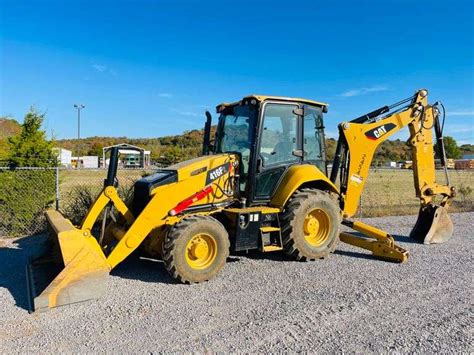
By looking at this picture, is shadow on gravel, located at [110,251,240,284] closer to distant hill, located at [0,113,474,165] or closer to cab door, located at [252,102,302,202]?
cab door, located at [252,102,302,202]

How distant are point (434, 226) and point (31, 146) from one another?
9241 millimetres

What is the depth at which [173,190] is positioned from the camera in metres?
5.66

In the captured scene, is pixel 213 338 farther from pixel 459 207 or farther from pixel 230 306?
pixel 459 207

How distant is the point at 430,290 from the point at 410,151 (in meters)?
3.40

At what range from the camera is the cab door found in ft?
20.6

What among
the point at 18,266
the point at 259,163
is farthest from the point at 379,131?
the point at 18,266

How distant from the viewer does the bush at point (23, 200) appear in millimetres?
8555

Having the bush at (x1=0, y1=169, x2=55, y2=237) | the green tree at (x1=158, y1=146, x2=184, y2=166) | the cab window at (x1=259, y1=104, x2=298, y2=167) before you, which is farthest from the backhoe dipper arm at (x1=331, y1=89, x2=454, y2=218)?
the green tree at (x1=158, y1=146, x2=184, y2=166)

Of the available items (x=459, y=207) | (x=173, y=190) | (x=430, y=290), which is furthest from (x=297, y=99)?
(x=459, y=207)

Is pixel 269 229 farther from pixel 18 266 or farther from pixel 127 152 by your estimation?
pixel 127 152

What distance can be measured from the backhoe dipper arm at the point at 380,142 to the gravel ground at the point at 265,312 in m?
1.53

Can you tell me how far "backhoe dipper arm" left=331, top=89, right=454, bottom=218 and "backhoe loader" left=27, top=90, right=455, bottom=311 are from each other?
0.06 ft

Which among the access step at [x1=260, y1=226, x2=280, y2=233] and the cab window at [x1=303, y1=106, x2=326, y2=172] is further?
the cab window at [x1=303, y1=106, x2=326, y2=172]

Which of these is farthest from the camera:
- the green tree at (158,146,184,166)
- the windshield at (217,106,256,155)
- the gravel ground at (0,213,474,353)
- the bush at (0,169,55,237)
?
the green tree at (158,146,184,166)
